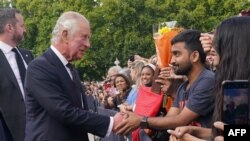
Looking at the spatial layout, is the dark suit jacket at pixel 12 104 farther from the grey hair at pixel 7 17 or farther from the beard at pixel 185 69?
the beard at pixel 185 69

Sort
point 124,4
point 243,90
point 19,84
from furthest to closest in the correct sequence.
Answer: point 124,4 → point 19,84 → point 243,90

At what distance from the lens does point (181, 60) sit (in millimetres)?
5094

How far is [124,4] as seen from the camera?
53.2 metres

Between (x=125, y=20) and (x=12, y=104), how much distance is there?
4776cm

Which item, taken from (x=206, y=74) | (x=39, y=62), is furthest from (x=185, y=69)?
(x=39, y=62)

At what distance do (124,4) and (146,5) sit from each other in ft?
7.70

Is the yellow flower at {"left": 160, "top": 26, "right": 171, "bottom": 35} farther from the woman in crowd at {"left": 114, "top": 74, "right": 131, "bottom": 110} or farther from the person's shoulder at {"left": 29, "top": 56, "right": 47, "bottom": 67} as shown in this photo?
the woman in crowd at {"left": 114, "top": 74, "right": 131, "bottom": 110}

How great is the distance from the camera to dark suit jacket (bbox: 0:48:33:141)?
6504 millimetres

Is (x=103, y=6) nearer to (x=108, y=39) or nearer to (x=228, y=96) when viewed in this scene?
(x=108, y=39)

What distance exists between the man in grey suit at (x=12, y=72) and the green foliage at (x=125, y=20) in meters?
44.2

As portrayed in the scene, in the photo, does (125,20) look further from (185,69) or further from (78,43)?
(185,69)

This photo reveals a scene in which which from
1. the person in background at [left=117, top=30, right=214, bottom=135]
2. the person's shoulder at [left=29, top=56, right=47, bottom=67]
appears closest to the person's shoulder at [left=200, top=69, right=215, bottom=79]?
the person in background at [left=117, top=30, right=214, bottom=135]

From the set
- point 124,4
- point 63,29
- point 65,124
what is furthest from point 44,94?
point 124,4

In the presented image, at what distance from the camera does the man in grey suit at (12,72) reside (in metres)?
6.52
